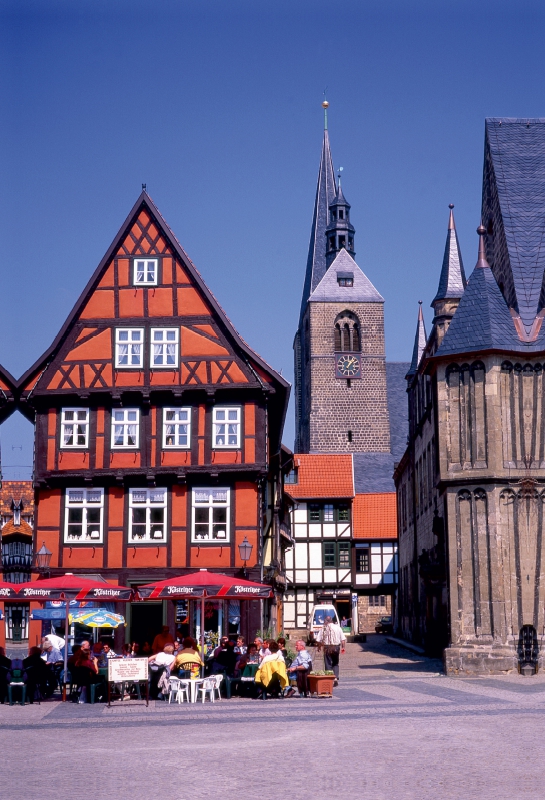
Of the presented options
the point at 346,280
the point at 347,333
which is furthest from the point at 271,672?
the point at 346,280

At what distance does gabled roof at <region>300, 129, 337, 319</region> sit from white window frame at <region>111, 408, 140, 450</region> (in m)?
65.1

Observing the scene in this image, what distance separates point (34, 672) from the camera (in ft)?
71.6

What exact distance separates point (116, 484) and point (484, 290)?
38.1 feet

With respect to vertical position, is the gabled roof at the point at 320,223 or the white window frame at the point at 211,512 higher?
the gabled roof at the point at 320,223

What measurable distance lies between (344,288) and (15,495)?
39397 mm

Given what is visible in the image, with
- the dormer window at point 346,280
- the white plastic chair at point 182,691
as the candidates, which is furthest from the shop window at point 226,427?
the dormer window at point 346,280

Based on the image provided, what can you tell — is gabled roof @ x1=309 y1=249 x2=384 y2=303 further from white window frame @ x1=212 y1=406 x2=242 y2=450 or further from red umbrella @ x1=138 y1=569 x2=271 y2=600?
red umbrella @ x1=138 y1=569 x2=271 y2=600

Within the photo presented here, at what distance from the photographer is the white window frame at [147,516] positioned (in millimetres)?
32375

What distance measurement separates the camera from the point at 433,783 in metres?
10.2

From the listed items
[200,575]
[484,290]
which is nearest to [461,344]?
[484,290]

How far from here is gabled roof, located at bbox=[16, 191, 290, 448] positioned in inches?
1314

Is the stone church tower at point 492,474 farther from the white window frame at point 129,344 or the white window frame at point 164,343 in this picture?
the white window frame at point 129,344

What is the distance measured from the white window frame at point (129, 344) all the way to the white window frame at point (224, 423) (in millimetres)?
2697

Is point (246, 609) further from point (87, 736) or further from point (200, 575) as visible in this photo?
point (87, 736)
